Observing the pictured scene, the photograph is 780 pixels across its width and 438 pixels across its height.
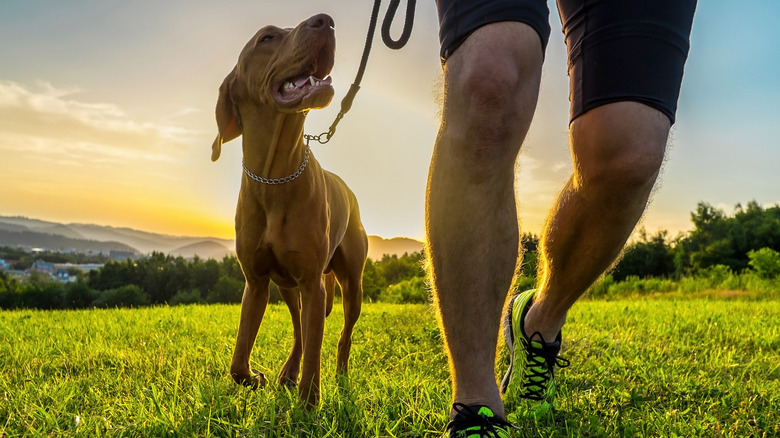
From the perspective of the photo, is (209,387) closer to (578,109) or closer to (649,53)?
(578,109)

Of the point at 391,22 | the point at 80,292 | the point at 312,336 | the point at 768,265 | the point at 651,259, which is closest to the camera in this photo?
the point at 391,22

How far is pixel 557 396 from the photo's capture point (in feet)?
9.71

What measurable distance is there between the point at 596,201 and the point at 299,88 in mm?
1600

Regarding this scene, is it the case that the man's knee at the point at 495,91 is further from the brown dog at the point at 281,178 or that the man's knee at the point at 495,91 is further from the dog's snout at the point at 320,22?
the dog's snout at the point at 320,22

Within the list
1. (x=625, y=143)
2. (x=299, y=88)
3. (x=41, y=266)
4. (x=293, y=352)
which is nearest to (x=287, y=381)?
(x=293, y=352)

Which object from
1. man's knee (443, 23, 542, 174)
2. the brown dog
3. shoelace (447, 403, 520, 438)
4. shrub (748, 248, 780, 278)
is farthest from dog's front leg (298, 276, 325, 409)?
shrub (748, 248, 780, 278)

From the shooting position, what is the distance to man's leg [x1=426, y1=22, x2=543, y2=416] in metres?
1.86

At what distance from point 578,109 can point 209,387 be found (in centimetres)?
217

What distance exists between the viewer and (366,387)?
3109 mm

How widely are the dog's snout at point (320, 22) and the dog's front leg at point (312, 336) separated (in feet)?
4.36

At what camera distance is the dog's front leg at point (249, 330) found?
327cm

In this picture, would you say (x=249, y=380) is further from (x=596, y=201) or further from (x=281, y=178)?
(x=596, y=201)

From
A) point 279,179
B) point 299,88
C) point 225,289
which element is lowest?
point 225,289

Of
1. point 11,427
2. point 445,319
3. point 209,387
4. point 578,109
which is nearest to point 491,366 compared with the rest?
point 445,319
